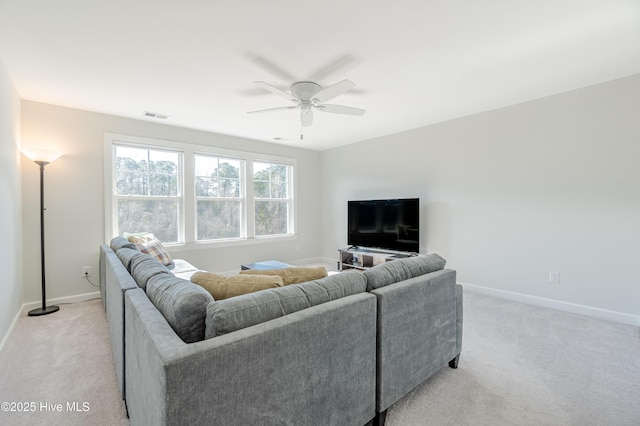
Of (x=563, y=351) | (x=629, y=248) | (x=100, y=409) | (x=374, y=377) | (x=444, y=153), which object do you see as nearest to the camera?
(x=374, y=377)

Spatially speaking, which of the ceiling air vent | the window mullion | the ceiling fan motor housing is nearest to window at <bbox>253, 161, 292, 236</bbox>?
the window mullion

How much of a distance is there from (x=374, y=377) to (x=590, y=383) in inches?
62.5

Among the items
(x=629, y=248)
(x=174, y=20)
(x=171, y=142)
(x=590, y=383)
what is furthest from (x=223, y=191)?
(x=629, y=248)

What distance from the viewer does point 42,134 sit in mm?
3404

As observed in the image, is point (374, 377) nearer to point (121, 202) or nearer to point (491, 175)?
point (491, 175)

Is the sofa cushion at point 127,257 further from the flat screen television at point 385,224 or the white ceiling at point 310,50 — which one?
the flat screen television at point 385,224

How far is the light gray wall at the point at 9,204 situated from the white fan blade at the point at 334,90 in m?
2.67

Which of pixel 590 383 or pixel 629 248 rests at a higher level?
pixel 629 248

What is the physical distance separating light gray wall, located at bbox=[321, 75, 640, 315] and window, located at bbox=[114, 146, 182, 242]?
3.56 metres

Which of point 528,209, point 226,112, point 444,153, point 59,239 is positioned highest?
point 226,112

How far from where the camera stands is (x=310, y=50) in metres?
2.32

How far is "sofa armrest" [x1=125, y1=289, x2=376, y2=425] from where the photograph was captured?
0.93 m

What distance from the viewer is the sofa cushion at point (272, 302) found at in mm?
1113

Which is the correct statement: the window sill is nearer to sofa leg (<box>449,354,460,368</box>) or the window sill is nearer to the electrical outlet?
the electrical outlet
